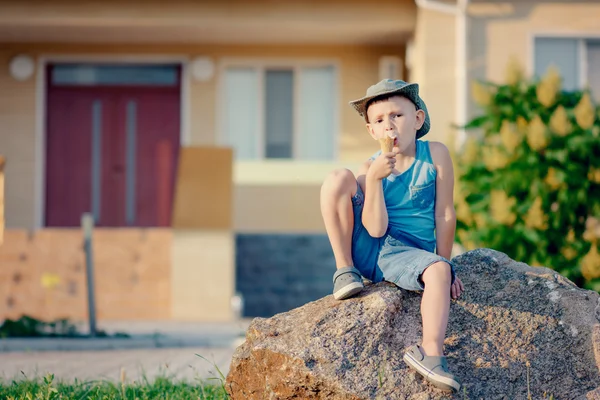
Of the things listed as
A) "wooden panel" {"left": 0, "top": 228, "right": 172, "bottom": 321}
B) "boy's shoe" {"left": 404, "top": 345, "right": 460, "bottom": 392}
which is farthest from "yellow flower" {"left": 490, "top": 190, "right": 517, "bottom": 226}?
"boy's shoe" {"left": 404, "top": 345, "right": 460, "bottom": 392}

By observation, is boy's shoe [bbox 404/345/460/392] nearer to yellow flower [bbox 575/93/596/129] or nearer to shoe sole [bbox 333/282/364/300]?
shoe sole [bbox 333/282/364/300]

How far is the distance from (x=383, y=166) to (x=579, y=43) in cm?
1026

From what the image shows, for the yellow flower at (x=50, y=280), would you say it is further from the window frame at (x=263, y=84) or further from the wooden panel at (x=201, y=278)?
the window frame at (x=263, y=84)

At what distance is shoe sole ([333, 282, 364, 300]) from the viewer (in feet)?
13.9

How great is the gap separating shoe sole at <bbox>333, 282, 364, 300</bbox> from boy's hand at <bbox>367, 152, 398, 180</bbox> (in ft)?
1.59

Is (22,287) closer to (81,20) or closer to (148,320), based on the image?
(148,320)

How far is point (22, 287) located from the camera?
1291 centimetres

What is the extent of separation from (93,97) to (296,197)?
3.85 meters

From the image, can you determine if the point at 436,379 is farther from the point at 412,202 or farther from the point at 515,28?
the point at 515,28

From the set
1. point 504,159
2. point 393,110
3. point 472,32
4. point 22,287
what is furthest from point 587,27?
point 393,110

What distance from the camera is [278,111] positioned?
15.4 meters

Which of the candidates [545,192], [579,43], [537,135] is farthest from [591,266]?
[579,43]

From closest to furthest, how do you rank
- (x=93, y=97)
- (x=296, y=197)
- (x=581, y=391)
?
(x=581, y=391)
(x=296, y=197)
(x=93, y=97)

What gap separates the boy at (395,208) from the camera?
425cm
